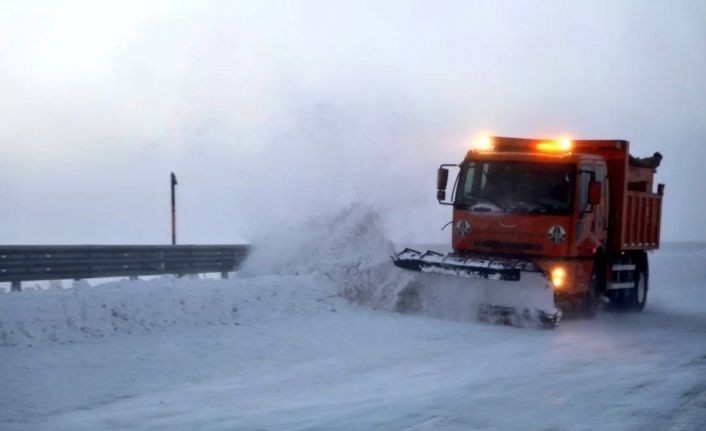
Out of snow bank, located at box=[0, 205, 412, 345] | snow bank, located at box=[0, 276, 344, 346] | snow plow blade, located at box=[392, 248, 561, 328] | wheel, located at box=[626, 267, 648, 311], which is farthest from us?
wheel, located at box=[626, 267, 648, 311]

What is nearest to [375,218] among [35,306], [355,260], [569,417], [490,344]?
[355,260]

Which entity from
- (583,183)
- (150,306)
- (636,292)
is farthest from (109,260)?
(636,292)

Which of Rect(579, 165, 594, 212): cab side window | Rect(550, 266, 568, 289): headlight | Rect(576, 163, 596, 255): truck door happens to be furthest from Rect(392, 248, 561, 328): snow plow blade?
Rect(579, 165, 594, 212): cab side window

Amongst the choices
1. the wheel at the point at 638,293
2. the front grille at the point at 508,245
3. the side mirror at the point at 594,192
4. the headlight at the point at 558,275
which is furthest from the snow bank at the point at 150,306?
the wheel at the point at 638,293

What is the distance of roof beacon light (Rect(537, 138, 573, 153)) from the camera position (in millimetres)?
16047

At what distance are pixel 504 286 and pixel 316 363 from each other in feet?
16.7

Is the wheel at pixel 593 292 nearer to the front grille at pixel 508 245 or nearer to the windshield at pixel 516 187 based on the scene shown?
the front grille at pixel 508 245

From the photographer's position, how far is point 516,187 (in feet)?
51.2

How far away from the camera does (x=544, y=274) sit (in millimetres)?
14289

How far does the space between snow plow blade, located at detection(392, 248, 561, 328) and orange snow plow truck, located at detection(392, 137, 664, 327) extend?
0.05ft

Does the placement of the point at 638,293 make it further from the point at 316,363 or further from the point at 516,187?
the point at 316,363

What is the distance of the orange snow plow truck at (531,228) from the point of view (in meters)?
14.6

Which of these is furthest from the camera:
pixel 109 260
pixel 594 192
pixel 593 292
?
pixel 109 260

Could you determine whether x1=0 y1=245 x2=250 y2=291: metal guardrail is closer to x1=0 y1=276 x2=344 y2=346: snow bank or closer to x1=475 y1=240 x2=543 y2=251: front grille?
x1=0 y1=276 x2=344 y2=346: snow bank
